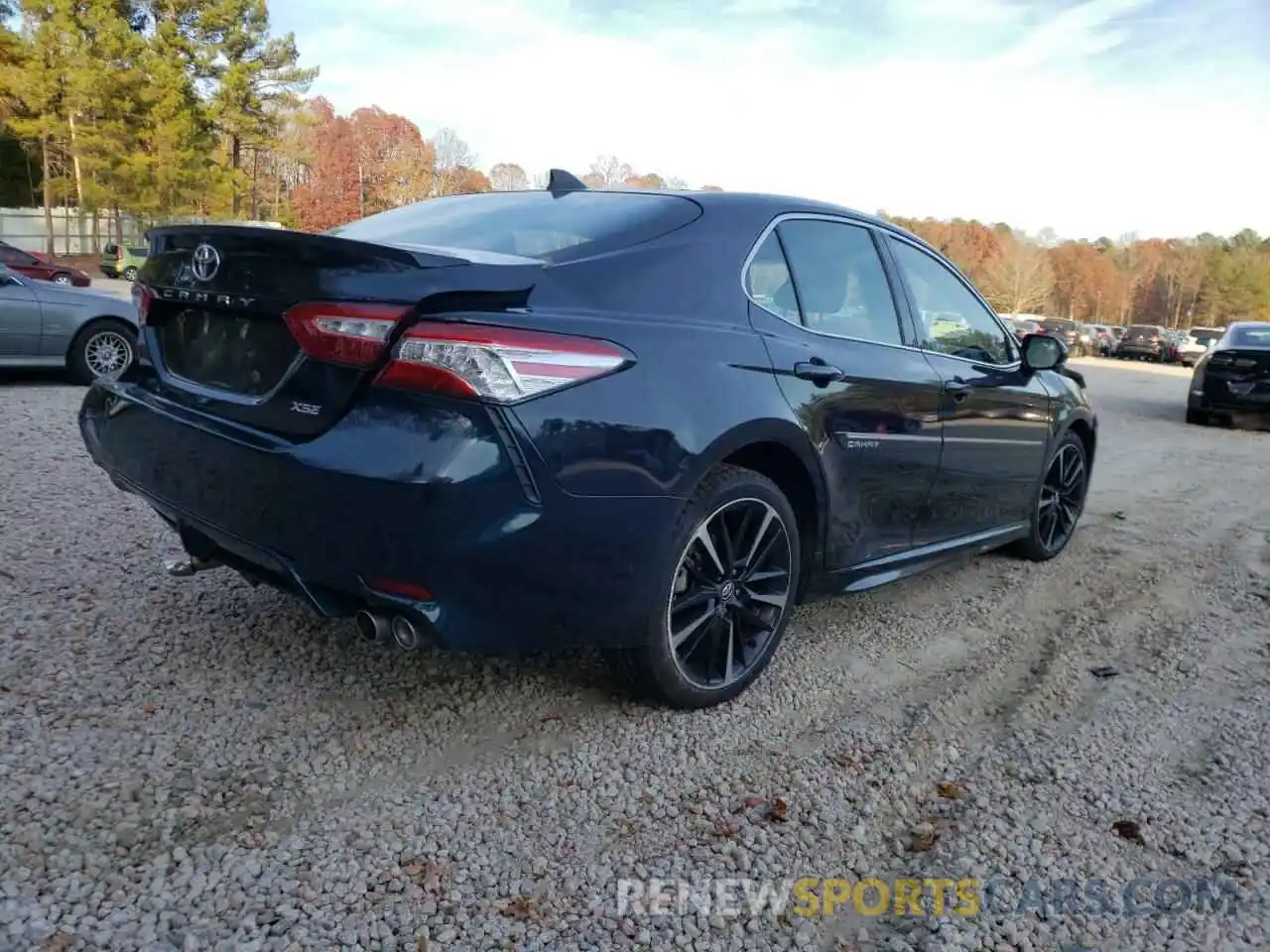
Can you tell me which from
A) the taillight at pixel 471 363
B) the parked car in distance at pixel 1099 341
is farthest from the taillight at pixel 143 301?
the parked car in distance at pixel 1099 341

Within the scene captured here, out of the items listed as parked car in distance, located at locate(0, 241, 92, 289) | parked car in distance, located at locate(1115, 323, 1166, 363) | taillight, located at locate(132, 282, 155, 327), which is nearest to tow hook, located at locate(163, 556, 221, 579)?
taillight, located at locate(132, 282, 155, 327)

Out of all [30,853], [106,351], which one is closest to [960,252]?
[106,351]

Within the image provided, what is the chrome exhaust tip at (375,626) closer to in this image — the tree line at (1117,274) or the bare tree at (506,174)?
the bare tree at (506,174)

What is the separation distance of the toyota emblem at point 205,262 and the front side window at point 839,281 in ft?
5.92

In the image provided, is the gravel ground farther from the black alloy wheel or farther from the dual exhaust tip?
the dual exhaust tip

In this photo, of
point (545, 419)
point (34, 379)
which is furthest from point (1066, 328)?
point (545, 419)

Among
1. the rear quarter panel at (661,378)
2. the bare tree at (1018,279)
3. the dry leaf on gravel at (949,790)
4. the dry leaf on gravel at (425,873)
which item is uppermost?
the bare tree at (1018,279)

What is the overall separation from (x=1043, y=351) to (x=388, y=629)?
3.48 meters

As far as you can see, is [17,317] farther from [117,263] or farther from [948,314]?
[117,263]

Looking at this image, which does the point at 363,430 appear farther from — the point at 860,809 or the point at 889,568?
the point at 889,568

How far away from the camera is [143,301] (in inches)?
126

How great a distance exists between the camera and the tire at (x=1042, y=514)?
16.7 feet

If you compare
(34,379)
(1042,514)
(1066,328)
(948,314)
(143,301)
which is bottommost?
(34,379)

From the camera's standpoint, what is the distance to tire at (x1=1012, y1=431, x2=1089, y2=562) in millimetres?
5077
